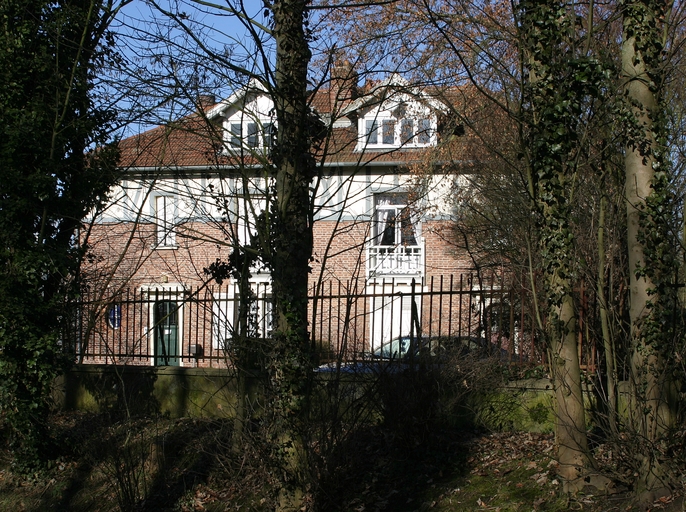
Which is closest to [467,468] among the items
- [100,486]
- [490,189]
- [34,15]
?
[100,486]

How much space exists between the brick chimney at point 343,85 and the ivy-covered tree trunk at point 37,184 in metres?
3.62

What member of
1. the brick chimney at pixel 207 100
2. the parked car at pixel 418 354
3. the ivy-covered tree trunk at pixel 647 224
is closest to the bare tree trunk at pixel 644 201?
the ivy-covered tree trunk at pixel 647 224

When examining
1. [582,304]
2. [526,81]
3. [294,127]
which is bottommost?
[582,304]

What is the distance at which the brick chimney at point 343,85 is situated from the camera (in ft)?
22.2

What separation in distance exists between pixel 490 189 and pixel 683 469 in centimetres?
681

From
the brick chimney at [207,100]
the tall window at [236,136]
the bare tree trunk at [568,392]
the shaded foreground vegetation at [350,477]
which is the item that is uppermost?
the brick chimney at [207,100]

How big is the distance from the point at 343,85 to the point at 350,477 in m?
3.88

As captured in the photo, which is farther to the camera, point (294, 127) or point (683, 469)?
point (294, 127)

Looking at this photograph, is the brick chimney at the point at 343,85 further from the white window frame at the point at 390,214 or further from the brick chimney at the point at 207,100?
the brick chimney at the point at 207,100

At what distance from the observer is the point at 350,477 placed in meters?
7.03

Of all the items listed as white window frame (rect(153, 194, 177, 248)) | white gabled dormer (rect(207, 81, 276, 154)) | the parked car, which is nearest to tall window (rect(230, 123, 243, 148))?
white gabled dormer (rect(207, 81, 276, 154))

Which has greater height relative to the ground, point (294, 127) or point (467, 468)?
point (294, 127)

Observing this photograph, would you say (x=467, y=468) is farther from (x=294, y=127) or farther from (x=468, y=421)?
(x=294, y=127)

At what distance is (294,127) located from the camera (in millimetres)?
6637
